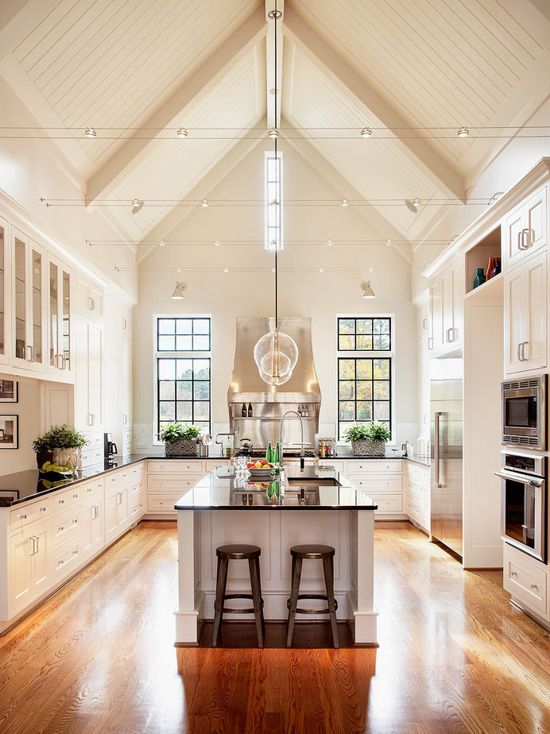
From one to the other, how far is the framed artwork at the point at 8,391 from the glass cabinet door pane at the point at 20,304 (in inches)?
45.4

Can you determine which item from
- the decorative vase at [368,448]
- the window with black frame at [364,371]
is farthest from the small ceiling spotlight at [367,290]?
the decorative vase at [368,448]

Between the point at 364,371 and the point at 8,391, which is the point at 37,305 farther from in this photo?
Result: the point at 364,371

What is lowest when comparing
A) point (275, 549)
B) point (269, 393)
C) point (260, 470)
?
point (275, 549)

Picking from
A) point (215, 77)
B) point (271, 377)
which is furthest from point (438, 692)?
point (215, 77)

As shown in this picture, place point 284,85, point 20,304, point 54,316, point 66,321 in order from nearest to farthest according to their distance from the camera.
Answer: point 20,304, point 54,316, point 66,321, point 284,85

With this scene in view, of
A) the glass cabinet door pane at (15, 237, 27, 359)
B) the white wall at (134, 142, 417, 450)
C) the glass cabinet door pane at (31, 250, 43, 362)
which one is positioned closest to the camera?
the glass cabinet door pane at (15, 237, 27, 359)

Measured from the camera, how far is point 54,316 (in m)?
6.21

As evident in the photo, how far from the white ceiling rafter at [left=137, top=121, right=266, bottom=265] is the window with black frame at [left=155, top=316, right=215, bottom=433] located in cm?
115

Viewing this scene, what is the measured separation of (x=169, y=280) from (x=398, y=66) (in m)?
4.68

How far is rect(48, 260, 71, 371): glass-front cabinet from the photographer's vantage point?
241 inches

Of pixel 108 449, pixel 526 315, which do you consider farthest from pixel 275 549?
pixel 108 449

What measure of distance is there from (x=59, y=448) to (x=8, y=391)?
77cm

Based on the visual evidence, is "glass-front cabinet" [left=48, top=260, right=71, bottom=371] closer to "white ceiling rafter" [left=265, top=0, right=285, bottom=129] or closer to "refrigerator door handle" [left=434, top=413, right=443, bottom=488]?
"white ceiling rafter" [left=265, top=0, right=285, bottom=129]

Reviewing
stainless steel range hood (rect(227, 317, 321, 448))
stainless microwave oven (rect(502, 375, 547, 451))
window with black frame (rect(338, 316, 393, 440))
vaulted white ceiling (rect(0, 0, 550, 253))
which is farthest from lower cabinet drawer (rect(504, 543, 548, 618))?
window with black frame (rect(338, 316, 393, 440))
